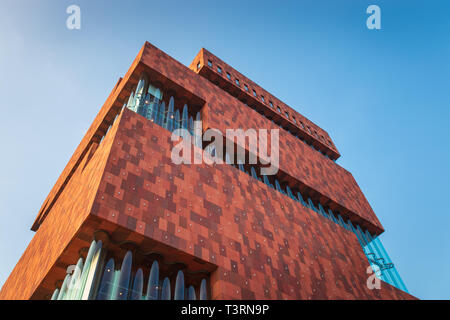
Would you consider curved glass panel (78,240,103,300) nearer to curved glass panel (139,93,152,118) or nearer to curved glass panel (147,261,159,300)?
curved glass panel (147,261,159,300)

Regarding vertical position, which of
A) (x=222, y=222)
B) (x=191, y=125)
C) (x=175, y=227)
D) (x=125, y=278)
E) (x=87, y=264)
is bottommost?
(x=125, y=278)

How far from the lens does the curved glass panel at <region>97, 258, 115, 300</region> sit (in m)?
12.6

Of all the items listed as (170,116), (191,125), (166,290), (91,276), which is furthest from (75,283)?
(191,125)

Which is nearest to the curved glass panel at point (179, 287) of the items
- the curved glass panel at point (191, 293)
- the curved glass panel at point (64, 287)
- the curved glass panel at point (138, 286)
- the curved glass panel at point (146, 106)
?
the curved glass panel at point (191, 293)

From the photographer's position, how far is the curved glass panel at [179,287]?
14414 millimetres

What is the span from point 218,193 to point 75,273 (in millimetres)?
7911

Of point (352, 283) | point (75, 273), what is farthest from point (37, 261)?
point (352, 283)

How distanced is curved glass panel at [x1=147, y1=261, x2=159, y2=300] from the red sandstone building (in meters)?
0.04

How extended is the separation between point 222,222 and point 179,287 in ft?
12.8

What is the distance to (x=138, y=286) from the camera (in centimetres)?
1384

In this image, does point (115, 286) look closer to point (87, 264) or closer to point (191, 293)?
point (87, 264)

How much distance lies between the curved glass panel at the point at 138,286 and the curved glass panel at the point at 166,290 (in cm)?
93

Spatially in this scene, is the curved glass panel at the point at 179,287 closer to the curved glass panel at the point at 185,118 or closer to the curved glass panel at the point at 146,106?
the curved glass panel at the point at 146,106

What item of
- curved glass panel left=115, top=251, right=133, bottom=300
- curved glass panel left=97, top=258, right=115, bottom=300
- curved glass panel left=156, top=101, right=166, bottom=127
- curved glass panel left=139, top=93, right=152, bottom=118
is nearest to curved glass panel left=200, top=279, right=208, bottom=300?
curved glass panel left=115, top=251, right=133, bottom=300
